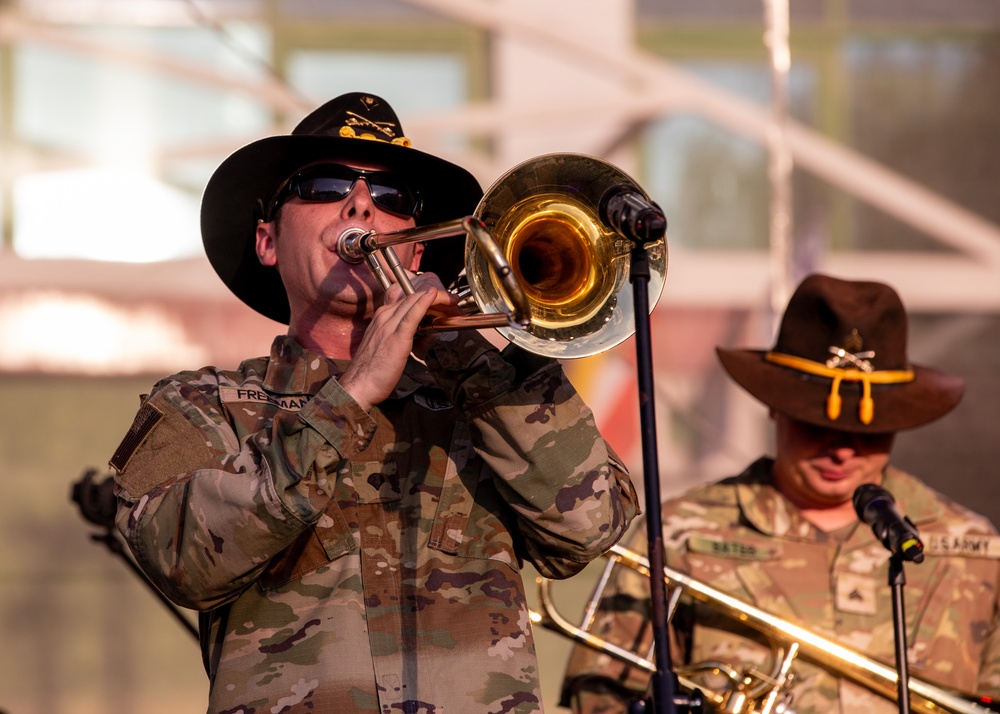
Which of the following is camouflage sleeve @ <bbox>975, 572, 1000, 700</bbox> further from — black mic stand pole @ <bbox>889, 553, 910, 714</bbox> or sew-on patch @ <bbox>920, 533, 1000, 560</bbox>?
black mic stand pole @ <bbox>889, 553, 910, 714</bbox>

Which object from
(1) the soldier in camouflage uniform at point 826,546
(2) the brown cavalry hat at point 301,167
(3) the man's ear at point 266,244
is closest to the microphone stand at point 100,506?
(2) the brown cavalry hat at point 301,167

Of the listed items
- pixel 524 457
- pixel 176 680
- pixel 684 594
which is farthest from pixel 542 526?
pixel 176 680

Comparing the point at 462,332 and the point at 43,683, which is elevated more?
the point at 462,332

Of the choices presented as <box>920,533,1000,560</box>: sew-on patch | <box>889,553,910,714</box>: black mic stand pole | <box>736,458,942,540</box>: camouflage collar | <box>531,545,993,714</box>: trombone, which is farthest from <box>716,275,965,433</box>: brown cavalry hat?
<box>889,553,910,714</box>: black mic stand pole

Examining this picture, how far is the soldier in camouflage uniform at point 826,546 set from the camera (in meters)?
3.89

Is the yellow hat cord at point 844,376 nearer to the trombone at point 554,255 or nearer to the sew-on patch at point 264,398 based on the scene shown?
the trombone at point 554,255

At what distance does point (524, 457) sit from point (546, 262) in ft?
1.45

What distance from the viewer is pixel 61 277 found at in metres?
6.11

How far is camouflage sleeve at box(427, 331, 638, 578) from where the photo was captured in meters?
2.54

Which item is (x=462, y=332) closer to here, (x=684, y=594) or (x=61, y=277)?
(x=684, y=594)

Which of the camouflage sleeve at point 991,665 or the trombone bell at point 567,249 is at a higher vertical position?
the trombone bell at point 567,249

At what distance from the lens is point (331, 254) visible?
2828 millimetres

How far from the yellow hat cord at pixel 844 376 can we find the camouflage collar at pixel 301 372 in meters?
1.54

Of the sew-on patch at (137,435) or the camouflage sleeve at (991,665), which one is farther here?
the camouflage sleeve at (991,665)
